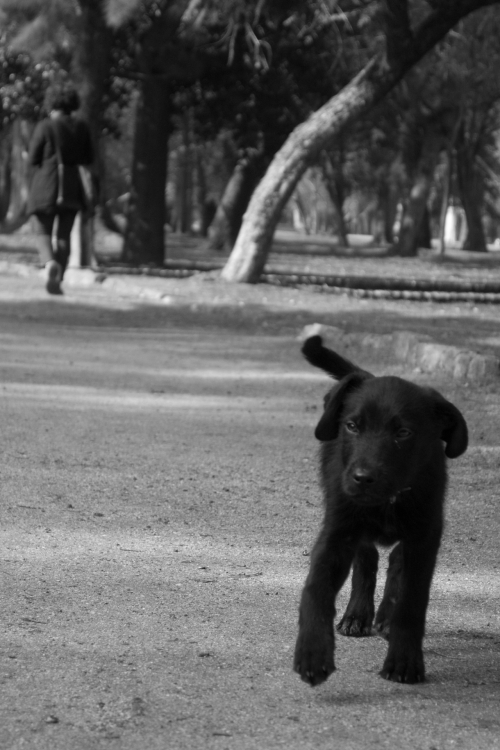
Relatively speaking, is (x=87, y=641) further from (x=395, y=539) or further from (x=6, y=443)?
(x=6, y=443)

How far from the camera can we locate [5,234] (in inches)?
1567

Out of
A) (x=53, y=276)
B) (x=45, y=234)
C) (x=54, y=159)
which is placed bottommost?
(x=53, y=276)

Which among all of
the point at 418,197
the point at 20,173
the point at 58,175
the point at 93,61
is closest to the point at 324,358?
the point at 58,175

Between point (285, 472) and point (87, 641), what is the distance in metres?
2.94

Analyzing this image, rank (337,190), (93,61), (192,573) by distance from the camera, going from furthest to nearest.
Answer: (337,190)
(93,61)
(192,573)

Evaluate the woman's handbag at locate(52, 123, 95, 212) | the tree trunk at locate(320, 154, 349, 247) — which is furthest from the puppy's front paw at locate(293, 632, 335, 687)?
the tree trunk at locate(320, 154, 349, 247)

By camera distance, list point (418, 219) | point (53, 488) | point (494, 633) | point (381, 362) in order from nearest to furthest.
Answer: point (494, 633) → point (53, 488) → point (381, 362) → point (418, 219)

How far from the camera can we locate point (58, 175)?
48.0ft

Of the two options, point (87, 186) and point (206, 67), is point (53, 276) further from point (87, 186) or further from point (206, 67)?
point (206, 67)

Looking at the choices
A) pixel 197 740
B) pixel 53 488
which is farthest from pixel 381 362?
pixel 197 740

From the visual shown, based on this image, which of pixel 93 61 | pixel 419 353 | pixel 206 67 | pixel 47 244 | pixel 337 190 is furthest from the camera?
pixel 337 190

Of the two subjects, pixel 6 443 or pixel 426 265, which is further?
pixel 426 265

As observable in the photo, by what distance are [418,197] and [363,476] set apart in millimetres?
32015

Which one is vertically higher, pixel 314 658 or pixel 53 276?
pixel 53 276
